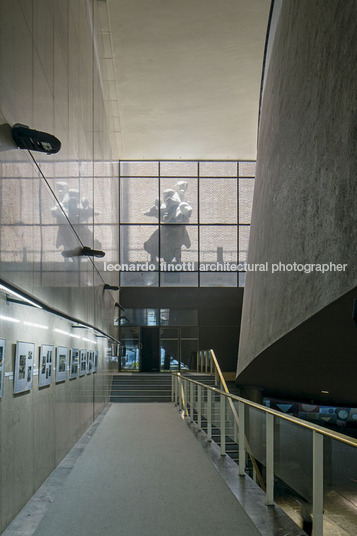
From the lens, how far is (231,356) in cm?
2655

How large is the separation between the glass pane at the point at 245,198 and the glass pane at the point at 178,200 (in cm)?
218

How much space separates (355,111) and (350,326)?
2883 mm

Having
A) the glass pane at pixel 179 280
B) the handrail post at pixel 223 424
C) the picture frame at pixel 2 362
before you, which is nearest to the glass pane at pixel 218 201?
the glass pane at pixel 179 280

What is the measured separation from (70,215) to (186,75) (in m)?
11.4

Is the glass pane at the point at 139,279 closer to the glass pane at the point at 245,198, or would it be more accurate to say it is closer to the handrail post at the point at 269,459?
the glass pane at the point at 245,198

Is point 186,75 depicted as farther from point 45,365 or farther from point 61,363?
point 45,365

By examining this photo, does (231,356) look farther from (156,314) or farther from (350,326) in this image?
(350,326)

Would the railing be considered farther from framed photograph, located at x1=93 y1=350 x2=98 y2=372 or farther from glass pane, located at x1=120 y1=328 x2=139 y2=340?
glass pane, located at x1=120 y1=328 x2=139 y2=340

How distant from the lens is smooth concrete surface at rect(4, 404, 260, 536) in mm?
5121

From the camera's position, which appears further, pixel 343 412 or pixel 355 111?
pixel 343 412

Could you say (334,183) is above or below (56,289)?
A: above

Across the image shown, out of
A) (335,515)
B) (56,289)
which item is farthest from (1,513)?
(56,289)

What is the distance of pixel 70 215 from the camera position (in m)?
9.53

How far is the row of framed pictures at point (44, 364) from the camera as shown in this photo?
228 inches
